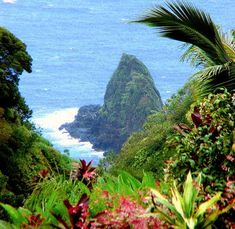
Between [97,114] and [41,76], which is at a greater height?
[41,76]

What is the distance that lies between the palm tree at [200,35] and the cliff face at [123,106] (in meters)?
69.5

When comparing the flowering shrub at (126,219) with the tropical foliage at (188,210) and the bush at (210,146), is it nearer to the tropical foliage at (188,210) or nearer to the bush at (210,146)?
the tropical foliage at (188,210)

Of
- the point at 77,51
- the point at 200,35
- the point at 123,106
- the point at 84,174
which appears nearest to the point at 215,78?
the point at 200,35

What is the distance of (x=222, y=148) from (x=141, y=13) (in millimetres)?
3959

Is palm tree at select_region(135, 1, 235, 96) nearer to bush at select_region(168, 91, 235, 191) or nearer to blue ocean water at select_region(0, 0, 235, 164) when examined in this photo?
bush at select_region(168, 91, 235, 191)

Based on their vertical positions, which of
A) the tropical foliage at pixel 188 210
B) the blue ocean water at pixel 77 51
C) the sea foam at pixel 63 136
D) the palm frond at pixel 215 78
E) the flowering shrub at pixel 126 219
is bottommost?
the flowering shrub at pixel 126 219

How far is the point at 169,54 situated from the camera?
150 metres

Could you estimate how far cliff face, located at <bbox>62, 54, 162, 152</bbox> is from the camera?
84188mm

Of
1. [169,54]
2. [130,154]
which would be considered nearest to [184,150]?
[130,154]

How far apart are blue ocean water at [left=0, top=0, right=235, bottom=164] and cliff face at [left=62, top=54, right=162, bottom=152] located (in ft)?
10.1

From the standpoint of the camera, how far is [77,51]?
508 ft

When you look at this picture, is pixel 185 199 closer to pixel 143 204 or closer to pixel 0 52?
pixel 143 204

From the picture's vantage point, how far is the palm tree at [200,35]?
9.05m

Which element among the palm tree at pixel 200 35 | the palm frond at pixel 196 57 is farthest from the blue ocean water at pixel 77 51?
the palm tree at pixel 200 35
